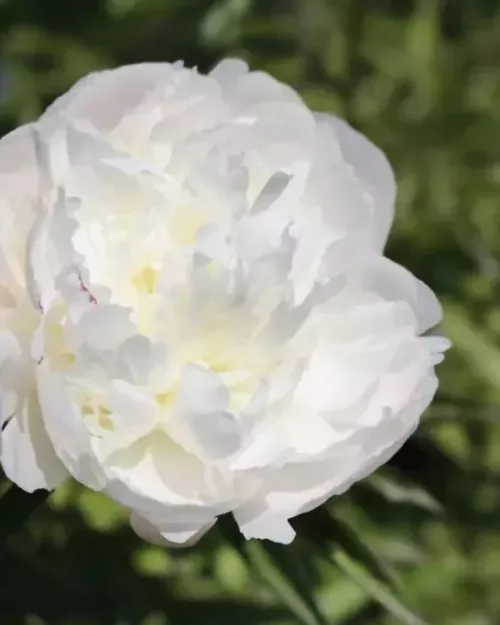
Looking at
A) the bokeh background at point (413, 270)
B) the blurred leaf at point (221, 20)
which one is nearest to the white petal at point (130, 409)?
the bokeh background at point (413, 270)

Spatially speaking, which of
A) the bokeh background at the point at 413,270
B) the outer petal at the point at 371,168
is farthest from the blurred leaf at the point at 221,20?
the outer petal at the point at 371,168

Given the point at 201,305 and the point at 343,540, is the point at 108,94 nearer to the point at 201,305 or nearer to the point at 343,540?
the point at 201,305

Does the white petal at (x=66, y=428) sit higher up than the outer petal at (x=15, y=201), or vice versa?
the outer petal at (x=15, y=201)

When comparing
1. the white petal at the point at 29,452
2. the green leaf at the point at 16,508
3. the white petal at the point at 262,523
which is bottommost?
the green leaf at the point at 16,508

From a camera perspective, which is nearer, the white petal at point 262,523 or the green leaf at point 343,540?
the white petal at point 262,523

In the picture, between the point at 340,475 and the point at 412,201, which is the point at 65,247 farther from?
the point at 412,201

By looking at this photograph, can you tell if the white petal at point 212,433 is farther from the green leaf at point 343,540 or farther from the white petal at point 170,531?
the green leaf at point 343,540

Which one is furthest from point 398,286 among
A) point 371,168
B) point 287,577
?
point 287,577

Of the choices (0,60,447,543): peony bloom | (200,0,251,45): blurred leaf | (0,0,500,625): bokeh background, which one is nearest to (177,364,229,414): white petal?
(0,60,447,543): peony bloom

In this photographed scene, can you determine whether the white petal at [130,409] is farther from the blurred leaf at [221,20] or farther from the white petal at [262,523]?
the blurred leaf at [221,20]
